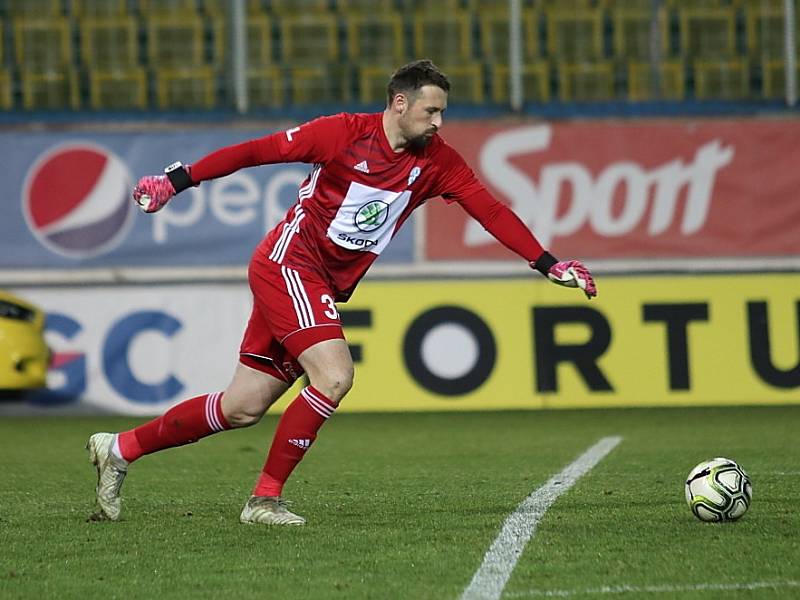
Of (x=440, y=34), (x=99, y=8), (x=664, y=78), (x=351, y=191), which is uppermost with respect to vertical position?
(x=99, y=8)

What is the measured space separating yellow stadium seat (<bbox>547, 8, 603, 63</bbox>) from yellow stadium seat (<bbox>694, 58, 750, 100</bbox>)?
1114 millimetres

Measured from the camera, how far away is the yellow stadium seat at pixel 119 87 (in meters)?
15.7

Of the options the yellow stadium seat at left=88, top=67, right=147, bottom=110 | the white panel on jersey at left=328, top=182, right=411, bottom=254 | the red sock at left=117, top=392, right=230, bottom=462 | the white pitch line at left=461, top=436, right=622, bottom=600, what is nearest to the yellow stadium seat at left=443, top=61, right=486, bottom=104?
the yellow stadium seat at left=88, top=67, right=147, bottom=110

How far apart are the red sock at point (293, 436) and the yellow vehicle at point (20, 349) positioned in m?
5.94

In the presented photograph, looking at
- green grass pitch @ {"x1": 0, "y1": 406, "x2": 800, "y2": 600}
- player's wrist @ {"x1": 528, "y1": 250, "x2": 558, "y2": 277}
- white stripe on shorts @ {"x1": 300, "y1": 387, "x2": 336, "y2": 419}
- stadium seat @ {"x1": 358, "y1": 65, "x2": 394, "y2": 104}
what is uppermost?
stadium seat @ {"x1": 358, "y1": 65, "x2": 394, "y2": 104}

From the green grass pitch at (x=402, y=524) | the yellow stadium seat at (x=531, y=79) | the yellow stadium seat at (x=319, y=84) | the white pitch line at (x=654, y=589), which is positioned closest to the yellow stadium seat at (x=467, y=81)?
the yellow stadium seat at (x=531, y=79)

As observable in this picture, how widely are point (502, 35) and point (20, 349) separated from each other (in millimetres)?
7256

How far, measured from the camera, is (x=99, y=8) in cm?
1647

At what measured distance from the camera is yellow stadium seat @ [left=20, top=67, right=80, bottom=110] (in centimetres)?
1510

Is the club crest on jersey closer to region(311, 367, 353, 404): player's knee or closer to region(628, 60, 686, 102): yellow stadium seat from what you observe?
region(311, 367, 353, 404): player's knee

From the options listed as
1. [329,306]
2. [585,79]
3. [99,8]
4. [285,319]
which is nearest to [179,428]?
[285,319]

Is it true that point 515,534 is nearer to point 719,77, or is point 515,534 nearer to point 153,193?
point 153,193

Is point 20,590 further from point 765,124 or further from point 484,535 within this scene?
point 765,124

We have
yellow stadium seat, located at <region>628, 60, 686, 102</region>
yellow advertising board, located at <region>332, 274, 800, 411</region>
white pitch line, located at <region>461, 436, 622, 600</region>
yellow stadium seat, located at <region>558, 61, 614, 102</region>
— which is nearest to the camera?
white pitch line, located at <region>461, 436, 622, 600</region>
